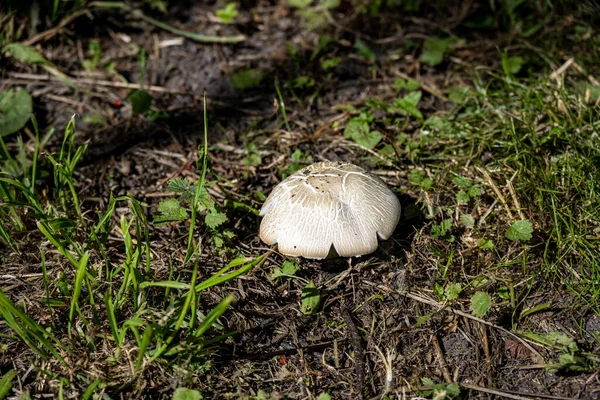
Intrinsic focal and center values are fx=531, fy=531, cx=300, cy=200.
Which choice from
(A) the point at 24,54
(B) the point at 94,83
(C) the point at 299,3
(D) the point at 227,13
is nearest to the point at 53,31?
(A) the point at 24,54

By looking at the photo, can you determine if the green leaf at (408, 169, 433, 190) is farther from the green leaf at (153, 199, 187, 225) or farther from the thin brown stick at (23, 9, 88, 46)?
the thin brown stick at (23, 9, 88, 46)

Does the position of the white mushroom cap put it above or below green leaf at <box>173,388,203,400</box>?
above

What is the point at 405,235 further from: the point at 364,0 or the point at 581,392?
the point at 364,0

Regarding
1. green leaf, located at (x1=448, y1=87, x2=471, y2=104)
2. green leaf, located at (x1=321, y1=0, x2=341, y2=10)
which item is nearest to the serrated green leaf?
green leaf, located at (x1=448, y1=87, x2=471, y2=104)

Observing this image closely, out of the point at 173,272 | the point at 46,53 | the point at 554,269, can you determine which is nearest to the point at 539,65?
the point at 554,269

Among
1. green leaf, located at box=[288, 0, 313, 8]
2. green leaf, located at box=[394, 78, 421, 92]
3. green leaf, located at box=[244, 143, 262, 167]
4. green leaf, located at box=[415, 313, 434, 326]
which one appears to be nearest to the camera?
green leaf, located at box=[415, 313, 434, 326]

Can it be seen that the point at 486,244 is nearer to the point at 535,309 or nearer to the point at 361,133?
the point at 535,309
